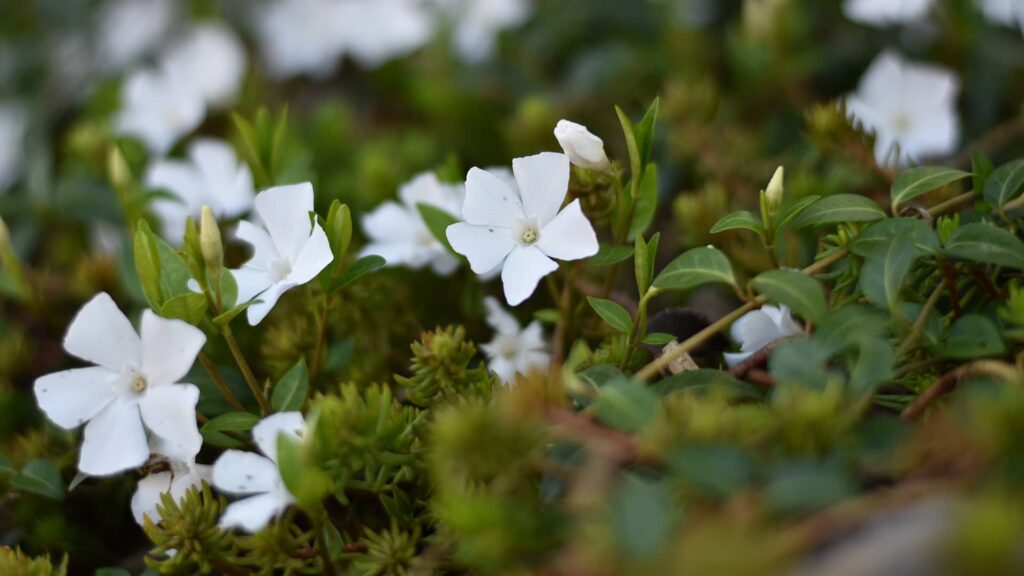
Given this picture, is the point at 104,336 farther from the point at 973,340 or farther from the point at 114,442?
the point at 973,340

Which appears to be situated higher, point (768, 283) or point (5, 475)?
point (768, 283)

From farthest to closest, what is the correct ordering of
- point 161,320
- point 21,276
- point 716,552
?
point 21,276 < point 161,320 < point 716,552

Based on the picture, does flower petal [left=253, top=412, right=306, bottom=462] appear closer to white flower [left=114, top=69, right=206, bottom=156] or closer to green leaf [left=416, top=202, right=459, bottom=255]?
green leaf [left=416, top=202, right=459, bottom=255]

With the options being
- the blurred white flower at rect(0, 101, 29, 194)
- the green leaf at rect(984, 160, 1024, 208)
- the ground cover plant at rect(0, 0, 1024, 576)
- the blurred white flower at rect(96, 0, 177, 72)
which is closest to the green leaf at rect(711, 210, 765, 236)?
the ground cover plant at rect(0, 0, 1024, 576)

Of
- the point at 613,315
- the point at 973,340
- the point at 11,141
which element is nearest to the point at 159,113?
the point at 11,141

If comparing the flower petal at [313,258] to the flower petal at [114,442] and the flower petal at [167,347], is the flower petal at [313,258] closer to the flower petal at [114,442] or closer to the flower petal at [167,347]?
the flower petal at [167,347]

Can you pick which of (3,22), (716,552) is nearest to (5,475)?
(716,552)

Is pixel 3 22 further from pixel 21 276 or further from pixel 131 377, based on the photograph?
pixel 131 377
